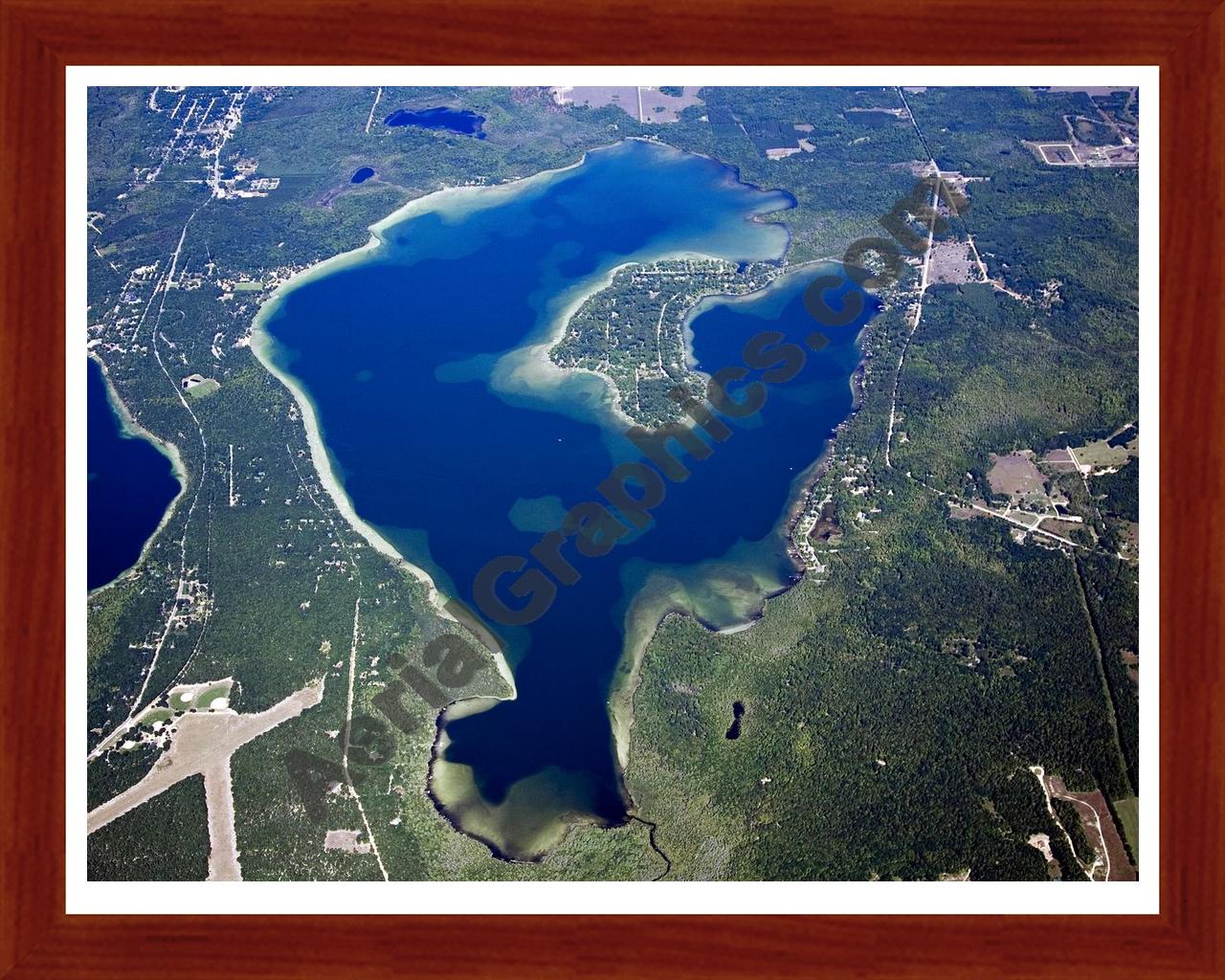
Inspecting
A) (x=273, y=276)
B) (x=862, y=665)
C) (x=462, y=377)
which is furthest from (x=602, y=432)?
(x=273, y=276)

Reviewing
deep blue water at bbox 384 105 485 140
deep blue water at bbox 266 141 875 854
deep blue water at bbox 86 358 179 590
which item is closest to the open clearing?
deep blue water at bbox 266 141 875 854

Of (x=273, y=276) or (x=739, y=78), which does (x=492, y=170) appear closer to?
(x=273, y=276)

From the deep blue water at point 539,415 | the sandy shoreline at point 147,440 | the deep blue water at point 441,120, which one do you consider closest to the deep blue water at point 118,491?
the sandy shoreline at point 147,440

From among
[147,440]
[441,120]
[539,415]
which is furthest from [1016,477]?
[441,120]

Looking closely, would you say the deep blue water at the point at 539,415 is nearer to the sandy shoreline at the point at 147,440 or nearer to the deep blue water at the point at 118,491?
the sandy shoreline at the point at 147,440

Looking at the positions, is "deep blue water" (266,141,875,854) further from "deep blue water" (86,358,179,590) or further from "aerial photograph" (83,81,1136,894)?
"deep blue water" (86,358,179,590)
